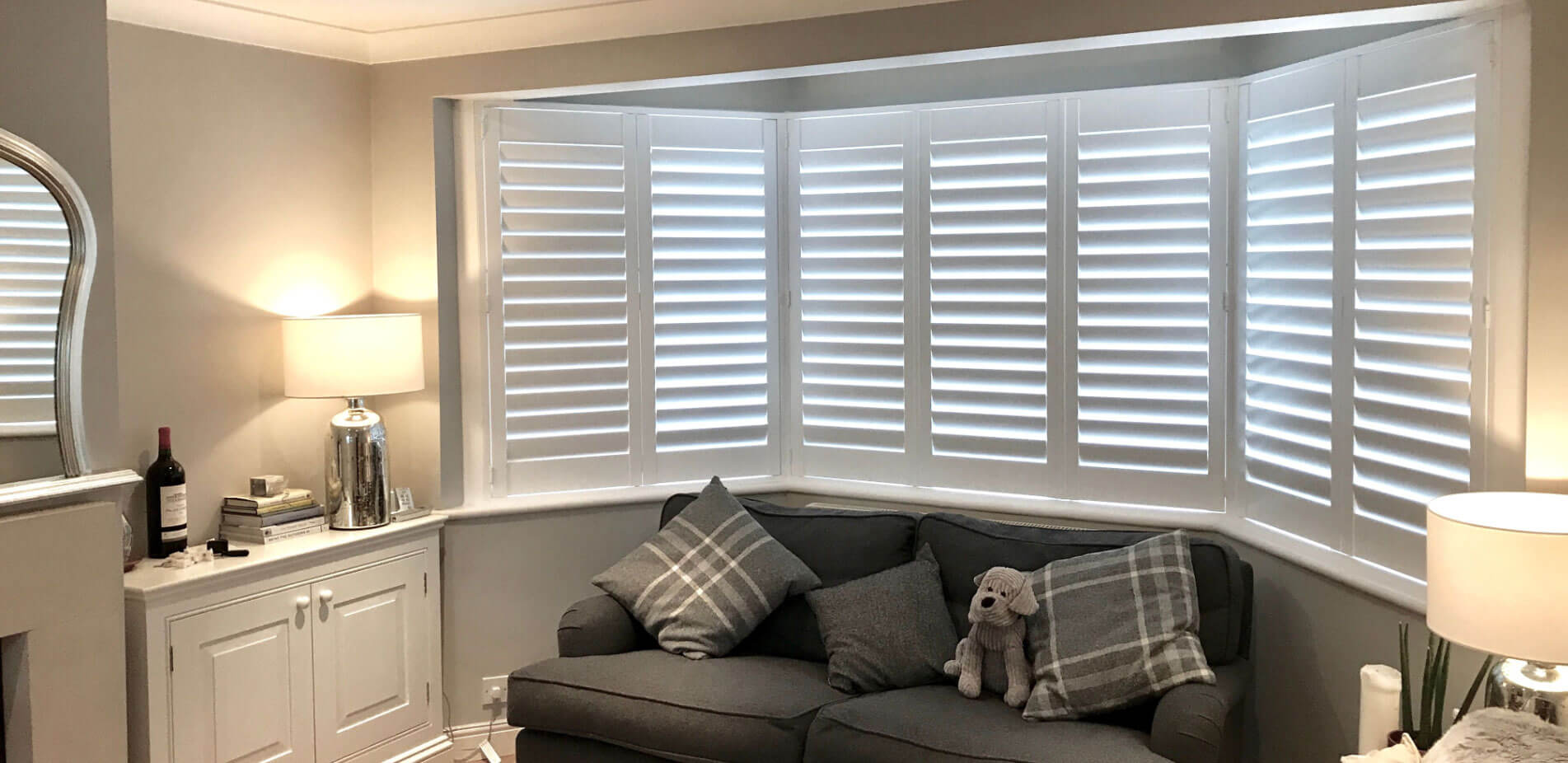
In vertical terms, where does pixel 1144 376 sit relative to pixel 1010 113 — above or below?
below

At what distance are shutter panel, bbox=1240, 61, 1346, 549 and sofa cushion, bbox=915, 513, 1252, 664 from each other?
0.28m

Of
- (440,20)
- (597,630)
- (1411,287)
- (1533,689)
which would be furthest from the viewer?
(440,20)

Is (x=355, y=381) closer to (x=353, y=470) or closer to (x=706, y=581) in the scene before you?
(x=353, y=470)

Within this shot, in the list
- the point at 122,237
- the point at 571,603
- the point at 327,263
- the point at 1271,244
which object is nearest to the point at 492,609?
the point at 571,603

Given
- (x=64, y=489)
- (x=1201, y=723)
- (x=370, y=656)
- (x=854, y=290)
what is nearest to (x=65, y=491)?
(x=64, y=489)

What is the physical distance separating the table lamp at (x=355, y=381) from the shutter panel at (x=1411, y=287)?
2.82 meters

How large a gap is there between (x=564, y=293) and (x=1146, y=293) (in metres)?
1.97

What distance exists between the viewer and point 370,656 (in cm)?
379

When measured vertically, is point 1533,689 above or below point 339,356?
below

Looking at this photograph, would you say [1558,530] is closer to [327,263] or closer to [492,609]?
[492,609]

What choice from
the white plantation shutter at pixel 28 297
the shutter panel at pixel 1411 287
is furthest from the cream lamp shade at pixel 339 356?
the shutter panel at pixel 1411 287

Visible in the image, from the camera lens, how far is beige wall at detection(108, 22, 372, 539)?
11.2ft

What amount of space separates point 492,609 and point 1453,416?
3.01m

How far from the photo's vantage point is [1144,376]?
12.5ft
